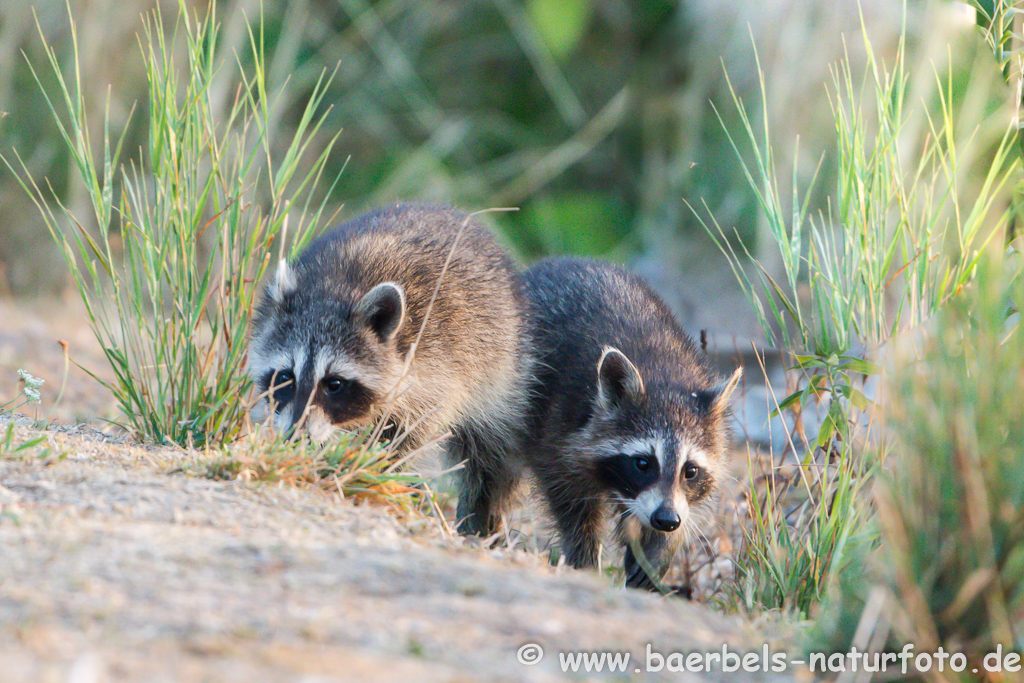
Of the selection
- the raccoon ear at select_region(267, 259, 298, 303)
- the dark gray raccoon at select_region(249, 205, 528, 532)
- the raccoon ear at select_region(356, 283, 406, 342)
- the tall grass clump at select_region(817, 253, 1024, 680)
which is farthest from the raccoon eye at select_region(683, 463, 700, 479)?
the tall grass clump at select_region(817, 253, 1024, 680)

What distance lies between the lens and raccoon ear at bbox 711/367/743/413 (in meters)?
4.63

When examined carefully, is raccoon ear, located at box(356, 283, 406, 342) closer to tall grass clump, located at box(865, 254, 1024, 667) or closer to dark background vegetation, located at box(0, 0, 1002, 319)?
tall grass clump, located at box(865, 254, 1024, 667)

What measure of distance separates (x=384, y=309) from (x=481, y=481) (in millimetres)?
1252

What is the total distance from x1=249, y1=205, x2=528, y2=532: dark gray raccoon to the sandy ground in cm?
104

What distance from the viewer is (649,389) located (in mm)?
4711

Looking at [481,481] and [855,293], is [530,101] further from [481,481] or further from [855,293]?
[855,293]

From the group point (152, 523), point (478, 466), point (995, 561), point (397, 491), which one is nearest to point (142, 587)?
point (152, 523)

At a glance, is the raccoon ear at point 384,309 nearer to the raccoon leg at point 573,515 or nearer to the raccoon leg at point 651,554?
the raccoon leg at point 573,515

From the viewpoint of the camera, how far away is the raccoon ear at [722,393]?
4633mm

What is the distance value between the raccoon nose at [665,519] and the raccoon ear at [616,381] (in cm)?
58

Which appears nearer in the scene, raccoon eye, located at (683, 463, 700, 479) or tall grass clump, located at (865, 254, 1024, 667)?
tall grass clump, located at (865, 254, 1024, 667)

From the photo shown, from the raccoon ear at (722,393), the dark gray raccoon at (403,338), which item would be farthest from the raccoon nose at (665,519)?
the dark gray raccoon at (403,338)

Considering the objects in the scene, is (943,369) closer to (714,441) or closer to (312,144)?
(714,441)

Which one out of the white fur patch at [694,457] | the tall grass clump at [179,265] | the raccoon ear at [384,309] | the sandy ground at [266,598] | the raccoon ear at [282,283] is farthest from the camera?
the white fur patch at [694,457]
